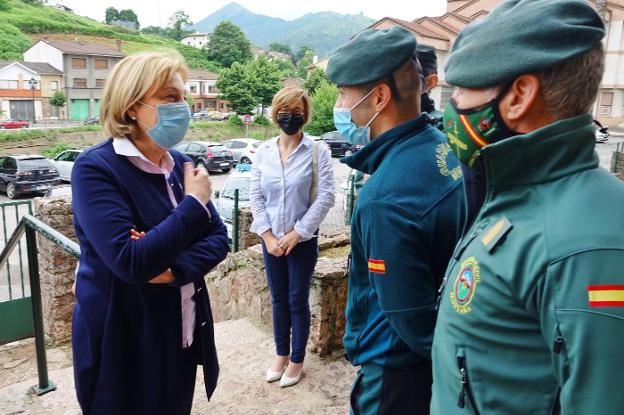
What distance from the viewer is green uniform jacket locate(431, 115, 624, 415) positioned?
3.11ft

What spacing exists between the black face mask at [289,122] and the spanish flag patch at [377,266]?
1.91 m

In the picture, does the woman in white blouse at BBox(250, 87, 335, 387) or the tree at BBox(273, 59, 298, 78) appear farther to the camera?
the tree at BBox(273, 59, 298, 78)

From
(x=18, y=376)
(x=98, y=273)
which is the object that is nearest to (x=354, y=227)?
(x=98, y=273)

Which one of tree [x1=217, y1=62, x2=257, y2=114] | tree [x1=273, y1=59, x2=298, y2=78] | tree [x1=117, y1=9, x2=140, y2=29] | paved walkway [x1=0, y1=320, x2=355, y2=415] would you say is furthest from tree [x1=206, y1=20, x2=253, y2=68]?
paved walkway [x1=0, y1=320, x2=355, y2=415]

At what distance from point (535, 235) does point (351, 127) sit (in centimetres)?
119

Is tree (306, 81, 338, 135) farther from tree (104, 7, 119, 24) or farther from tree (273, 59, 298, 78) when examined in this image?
tree (104, 7, 119, 24)

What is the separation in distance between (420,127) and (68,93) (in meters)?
54.9

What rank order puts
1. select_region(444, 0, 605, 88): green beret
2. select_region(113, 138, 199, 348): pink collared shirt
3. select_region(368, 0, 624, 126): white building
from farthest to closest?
select_region(368, 0, 624, 126): white building < select_region(113, 138, 199, 348): pink collared shirt < select_region(444, 0, 605, 88): green beret

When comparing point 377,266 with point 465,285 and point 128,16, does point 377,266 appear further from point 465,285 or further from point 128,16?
point 128,16

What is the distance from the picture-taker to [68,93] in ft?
164

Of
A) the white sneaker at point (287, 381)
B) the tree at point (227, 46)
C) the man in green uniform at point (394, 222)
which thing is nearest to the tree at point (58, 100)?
the tree at point (227, 46)

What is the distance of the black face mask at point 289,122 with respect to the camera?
3414mm

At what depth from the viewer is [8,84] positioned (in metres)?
47.3

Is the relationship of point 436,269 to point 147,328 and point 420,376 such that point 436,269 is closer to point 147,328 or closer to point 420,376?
point 420,376
